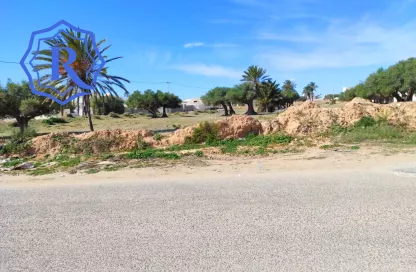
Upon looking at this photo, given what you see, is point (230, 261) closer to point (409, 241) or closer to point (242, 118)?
point (409, 241)

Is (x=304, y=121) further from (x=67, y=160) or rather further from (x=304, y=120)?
(x=67, y=160)

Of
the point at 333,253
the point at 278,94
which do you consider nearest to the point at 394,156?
the point at 333,253

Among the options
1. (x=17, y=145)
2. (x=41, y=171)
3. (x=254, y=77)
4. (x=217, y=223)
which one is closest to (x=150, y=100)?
(x=254, y=77)

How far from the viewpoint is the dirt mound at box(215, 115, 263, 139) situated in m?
13.4

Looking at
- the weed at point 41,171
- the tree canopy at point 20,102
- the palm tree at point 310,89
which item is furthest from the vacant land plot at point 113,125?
the palm tree at point 310,89

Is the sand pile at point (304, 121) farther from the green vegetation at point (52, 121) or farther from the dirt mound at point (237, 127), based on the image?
the green vegetation at point (52, 121)

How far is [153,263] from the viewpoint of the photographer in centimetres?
319

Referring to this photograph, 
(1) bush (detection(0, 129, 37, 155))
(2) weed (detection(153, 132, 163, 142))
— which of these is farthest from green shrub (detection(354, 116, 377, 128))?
(1) bush (detection(0, 129, 37, 155))

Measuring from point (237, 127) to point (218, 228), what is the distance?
9755 millimetres

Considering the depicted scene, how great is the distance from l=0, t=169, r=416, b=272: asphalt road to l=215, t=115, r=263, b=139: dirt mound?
726cm

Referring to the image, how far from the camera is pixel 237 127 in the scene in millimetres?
13578

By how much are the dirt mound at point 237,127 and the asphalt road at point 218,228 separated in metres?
7.26

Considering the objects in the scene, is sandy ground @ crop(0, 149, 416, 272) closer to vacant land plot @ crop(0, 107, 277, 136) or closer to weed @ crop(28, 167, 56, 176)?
weed @ crop(28, 167, 56, 176)

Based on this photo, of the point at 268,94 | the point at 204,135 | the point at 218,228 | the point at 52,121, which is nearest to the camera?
the point at 218,228
